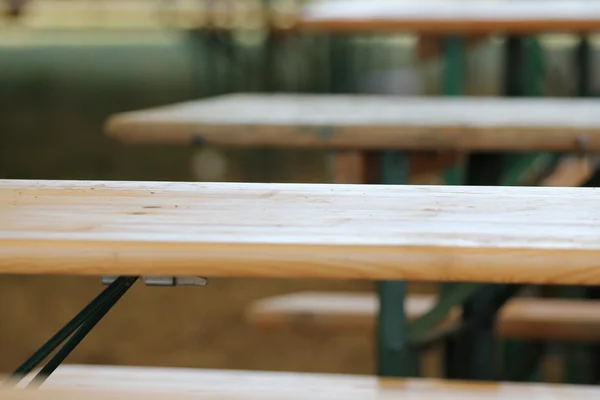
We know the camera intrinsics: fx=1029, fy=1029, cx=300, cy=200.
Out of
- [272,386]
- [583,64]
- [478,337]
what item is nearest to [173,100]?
[583,64]

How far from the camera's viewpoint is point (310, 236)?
61 centimetres

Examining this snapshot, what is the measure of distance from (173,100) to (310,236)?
232 inches

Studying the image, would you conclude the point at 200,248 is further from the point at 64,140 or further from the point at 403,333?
the point at 64,140

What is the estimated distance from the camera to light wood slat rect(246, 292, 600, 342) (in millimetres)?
1749

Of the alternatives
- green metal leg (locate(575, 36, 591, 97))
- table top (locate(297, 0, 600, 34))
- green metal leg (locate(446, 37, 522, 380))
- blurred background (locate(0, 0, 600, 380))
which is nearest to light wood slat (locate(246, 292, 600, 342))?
green metal leg (locate(446, 37, 522, 380))

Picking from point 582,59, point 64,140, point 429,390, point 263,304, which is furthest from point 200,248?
point 64,140

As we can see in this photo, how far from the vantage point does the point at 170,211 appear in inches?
26.6

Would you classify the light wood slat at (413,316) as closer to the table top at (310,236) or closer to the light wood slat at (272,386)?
the light wood slat at (272,386)

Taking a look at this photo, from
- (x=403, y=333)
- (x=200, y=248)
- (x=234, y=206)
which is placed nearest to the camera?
(x=200, y=248)

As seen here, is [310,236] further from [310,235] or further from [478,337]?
[478,337]

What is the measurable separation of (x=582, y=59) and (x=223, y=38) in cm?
317

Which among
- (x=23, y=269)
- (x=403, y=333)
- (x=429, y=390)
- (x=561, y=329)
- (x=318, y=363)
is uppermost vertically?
(x=23, y=269)

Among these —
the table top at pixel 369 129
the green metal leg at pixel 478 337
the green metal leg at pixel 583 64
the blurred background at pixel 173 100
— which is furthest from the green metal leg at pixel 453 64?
the table top at pixel 369 129

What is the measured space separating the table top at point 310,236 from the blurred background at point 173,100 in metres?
1.89
